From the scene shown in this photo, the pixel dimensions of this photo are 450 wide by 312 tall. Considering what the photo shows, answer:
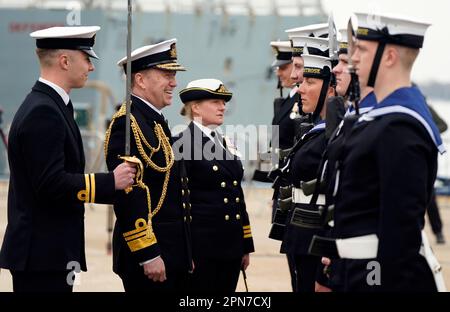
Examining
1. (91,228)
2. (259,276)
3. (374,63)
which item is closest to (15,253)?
(374,63)

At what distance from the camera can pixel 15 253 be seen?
5160 millimetres

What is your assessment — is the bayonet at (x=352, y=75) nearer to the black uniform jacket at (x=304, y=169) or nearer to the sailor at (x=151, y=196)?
the black uniform jacket at (x=304, y=169)

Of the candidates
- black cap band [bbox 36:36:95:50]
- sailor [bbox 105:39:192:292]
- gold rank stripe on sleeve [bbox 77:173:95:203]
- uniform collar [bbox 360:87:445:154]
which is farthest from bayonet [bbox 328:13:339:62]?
uniform collar [bbox 360:87:445:154]

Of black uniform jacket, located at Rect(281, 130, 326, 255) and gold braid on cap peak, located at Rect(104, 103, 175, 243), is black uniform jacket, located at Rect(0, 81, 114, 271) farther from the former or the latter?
black uniform jacket, located at Rect(281, 130, 326, 255)

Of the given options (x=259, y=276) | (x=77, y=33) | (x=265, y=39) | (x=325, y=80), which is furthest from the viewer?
(x=265, y=39)

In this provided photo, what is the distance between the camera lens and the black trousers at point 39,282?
5152 mm

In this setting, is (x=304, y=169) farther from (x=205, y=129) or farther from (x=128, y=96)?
(x=205, y=129)

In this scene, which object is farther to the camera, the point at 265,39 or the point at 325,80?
the point at 265,39

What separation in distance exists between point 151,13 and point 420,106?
41925 millimetres

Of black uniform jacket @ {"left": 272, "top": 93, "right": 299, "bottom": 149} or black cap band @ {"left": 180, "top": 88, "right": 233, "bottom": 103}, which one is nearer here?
black cap band @ {"left": 180, "top": 88, "right": 233, "bottom": 103}

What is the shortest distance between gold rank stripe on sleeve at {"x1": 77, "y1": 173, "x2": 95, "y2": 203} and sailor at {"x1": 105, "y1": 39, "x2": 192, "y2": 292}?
45 centimetres

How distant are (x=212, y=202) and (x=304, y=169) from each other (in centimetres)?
109

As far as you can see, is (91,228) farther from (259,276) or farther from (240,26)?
(240,26)

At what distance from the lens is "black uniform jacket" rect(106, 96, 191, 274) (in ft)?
18.6
